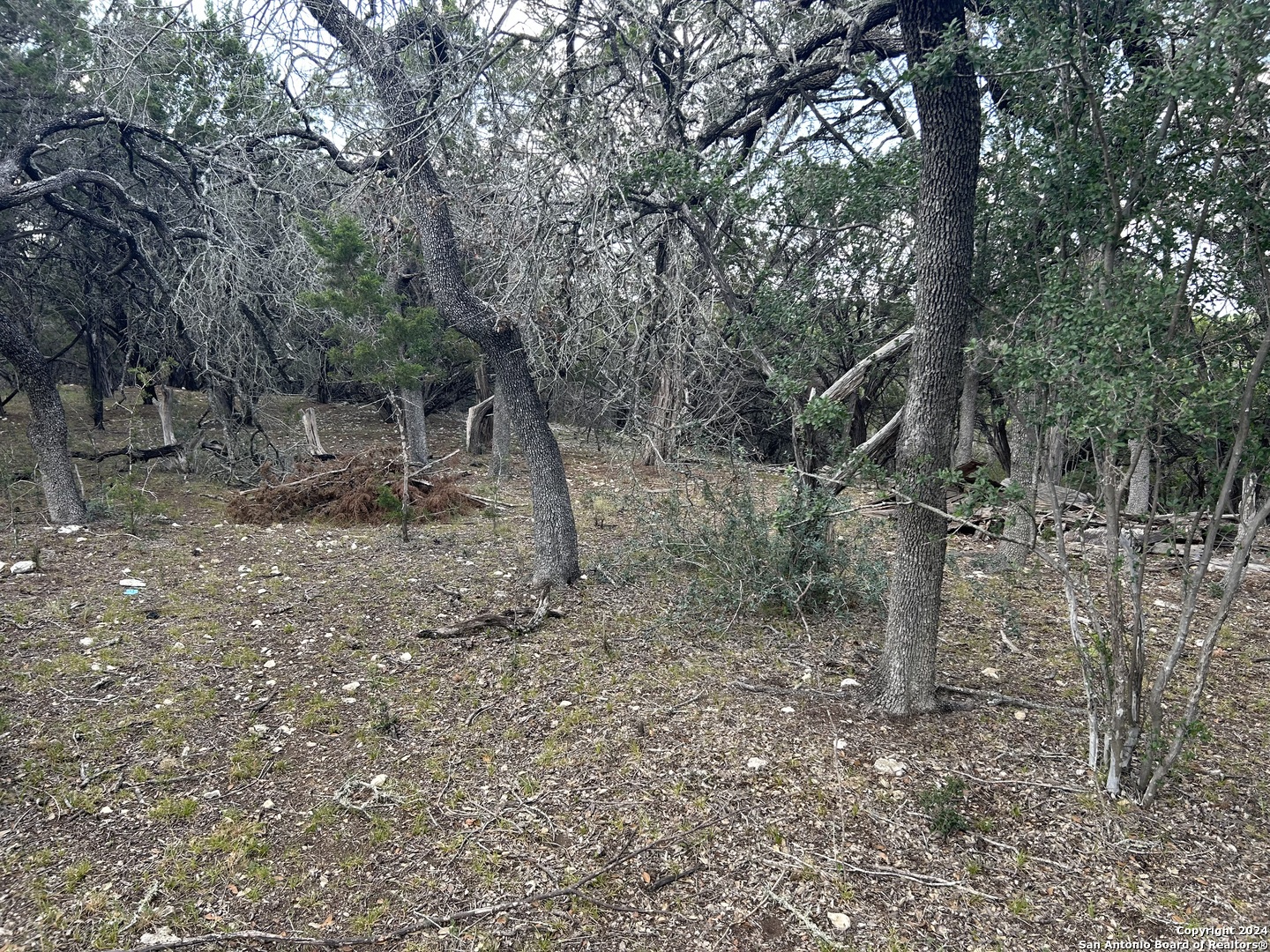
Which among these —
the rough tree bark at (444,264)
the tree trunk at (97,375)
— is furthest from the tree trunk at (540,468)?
the tree trunk at (97,375)

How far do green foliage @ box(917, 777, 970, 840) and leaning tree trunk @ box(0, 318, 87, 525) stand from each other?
818 cm

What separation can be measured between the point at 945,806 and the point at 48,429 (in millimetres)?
8441

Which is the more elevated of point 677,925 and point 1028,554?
point 1028,554

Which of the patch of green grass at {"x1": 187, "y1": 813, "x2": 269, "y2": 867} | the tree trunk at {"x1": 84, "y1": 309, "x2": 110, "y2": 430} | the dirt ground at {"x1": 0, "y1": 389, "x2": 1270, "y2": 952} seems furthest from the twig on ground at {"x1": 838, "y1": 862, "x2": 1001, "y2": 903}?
the tree trunk at {"x1": 84, "y1": 309, "x2": 110, "y2": 430}

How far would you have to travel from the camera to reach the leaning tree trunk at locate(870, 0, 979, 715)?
2.98 meters

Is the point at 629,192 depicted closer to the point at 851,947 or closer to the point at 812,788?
the point at 812,788

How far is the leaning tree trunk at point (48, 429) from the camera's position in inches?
265

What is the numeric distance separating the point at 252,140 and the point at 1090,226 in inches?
237

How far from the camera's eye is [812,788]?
120 inches

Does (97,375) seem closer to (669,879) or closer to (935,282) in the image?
(669,879)

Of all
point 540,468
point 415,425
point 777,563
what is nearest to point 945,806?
point 777,563

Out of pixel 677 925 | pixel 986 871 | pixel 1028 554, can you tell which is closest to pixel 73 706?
pixel 677 925

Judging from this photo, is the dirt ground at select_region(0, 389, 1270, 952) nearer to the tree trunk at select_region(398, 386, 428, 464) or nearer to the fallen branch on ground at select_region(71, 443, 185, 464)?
the fallen branch on ground at select_region(71, 443, 185, 464)

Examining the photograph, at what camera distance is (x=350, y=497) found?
8.12 meters
